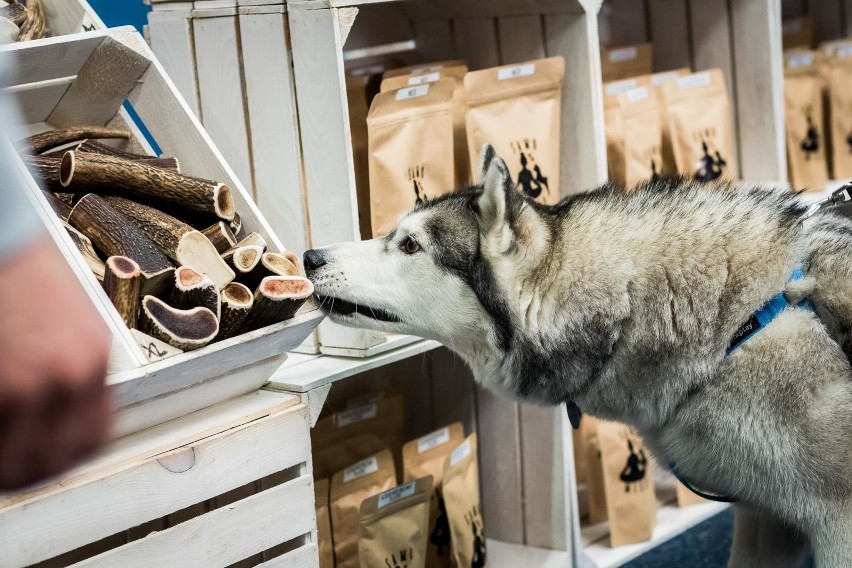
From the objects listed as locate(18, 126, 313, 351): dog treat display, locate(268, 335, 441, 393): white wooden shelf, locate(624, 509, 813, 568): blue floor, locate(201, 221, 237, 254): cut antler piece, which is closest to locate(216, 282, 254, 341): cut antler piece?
locate(18, 126, 313, 351): dog treat display

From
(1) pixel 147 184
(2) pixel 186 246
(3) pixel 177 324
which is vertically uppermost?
(1) pixel 147 184

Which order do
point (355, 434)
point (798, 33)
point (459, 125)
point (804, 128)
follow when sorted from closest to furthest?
1. point (459, 125)
2. point (355, 434)
3. point (804, 128)
4. point (798, 33)

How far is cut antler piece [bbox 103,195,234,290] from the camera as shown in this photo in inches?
58.4

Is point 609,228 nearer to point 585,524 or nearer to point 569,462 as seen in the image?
point 569,462

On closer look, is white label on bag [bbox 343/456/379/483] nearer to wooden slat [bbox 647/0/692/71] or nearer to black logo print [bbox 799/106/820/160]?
wooden slat [bbox 647/0/692/71]

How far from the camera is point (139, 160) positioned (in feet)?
5.32

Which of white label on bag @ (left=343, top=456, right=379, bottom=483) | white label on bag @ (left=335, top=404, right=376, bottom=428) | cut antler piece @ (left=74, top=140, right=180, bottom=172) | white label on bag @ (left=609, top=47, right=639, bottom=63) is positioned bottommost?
white label on bag @ (left=343, top=456, right=379, bottom=483)

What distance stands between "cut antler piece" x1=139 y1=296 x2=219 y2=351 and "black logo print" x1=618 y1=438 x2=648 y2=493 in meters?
1.41

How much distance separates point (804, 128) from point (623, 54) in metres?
0.77

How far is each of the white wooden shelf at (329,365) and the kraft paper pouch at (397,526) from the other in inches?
13.1

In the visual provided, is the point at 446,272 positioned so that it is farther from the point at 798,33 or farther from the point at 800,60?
the point at 798,33

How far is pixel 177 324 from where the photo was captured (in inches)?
53.8

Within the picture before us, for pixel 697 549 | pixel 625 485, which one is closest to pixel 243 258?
pixel 625 485

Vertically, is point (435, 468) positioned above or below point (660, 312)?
below
